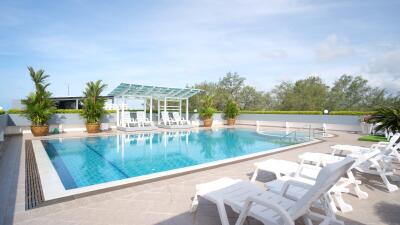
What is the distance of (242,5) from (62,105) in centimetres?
2560

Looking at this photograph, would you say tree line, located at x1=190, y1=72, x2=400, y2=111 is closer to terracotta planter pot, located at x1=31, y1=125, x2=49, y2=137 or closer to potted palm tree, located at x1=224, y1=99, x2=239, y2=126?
potted palm tree, located at x1=224, y1=99, x2=239, y2=126

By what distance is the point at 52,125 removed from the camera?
48.3 ft

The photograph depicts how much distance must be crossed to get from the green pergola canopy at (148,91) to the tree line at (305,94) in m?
11.0

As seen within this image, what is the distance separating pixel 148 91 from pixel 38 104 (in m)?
6.95

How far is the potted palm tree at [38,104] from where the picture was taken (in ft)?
39.9

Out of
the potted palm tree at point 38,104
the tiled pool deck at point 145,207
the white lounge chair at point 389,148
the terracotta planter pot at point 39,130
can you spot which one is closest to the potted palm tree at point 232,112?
the potted palm tree at point 38,104

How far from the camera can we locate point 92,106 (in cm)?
1412

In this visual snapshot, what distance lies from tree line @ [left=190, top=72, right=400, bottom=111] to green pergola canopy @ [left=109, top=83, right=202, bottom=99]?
1095 centimetres

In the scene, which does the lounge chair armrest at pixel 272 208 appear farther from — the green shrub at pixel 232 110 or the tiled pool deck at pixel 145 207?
the green shrub at pixel 232 110

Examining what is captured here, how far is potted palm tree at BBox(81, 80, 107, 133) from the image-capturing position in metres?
14.1

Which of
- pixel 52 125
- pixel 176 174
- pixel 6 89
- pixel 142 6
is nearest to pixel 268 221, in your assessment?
pixel 176 174

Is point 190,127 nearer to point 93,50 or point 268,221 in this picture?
point 93,50

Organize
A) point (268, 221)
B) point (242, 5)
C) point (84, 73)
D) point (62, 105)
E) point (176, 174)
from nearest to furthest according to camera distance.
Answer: point (268, 221), point (176, 174), point (242, 5), point (84, 73), point (62, 105)

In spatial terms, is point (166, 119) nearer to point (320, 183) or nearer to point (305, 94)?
point (320, 183)
